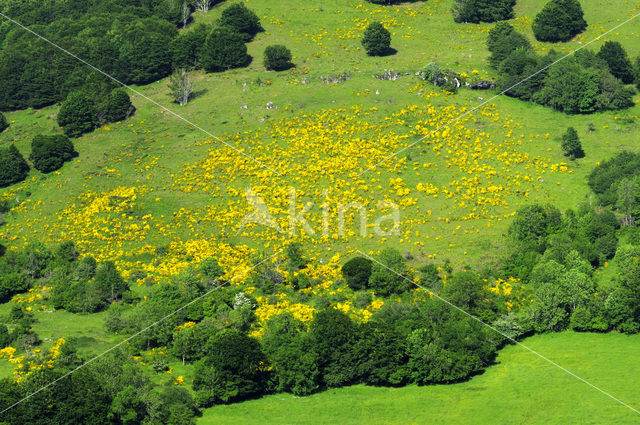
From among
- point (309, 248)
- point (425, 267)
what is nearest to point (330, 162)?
point (309, 248)

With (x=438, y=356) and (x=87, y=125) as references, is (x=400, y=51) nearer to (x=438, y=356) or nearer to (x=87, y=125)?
(x=87, y=125)

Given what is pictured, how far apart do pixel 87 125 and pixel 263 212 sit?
4984 cm

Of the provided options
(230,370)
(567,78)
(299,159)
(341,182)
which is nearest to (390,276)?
(341,182)

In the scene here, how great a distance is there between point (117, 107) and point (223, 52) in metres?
25.8

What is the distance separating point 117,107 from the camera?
184m

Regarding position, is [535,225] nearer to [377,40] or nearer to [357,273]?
[357,273]

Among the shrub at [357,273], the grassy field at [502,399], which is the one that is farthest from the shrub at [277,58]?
the grassy field at [502,399]

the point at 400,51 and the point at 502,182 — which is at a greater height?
the point at 400,51

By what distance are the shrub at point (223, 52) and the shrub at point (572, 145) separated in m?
70.2

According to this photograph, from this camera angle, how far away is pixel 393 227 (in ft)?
483

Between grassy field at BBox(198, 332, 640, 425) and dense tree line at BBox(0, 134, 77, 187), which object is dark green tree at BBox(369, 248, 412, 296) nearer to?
grassy field at BBox(198, 332, 640, 425)

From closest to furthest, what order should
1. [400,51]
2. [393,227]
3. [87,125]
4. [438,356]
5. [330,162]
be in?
1. [438,356]
2. [393,227]
3. [330,162]
4. [87,125]
5. [400,51]

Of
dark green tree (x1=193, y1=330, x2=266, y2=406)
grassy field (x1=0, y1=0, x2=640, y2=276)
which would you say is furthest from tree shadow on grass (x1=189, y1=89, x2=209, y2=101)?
dark green tree (x1=193, y1=330, x2=266, y2=406)

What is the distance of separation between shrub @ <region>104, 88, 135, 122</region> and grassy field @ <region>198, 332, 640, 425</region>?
83062 millimetres
